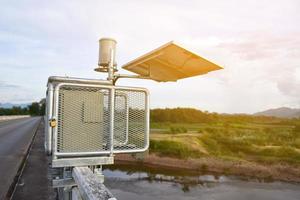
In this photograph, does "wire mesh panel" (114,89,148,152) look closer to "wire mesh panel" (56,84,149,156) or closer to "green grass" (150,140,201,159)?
"wire mesh panel" (56,84,149,156)

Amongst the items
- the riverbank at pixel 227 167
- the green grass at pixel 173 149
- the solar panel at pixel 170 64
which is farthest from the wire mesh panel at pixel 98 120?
the green grass at pixel 173 149

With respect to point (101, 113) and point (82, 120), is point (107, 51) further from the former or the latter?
point (82, 120)

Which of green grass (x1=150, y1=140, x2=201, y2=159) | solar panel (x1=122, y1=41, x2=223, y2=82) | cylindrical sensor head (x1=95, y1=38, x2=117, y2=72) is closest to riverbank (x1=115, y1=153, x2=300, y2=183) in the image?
green grass (x1=150, y1=140, x2=201, y2=159)

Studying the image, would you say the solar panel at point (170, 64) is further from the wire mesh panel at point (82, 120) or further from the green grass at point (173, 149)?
the green grass at point (173, 149)

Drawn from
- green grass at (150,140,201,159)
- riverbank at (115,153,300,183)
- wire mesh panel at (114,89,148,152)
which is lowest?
riverbank at (115,153,300,183)

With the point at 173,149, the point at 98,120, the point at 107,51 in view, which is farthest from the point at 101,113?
the point at 173,149

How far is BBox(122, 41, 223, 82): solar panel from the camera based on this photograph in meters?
3.21

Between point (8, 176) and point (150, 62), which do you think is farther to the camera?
point (8, 176)

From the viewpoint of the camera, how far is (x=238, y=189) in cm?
2361

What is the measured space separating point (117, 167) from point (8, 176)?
22.7m

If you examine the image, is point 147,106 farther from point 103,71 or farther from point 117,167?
point 117,167

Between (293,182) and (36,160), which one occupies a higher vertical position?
(36,160)

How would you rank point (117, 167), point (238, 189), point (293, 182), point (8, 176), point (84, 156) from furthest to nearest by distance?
point (117, 167) → point (293, 182) → point (238, 189) → point (8, 176) → point (84, 156)

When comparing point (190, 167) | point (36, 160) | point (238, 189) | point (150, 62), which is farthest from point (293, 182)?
point (150, 62)
